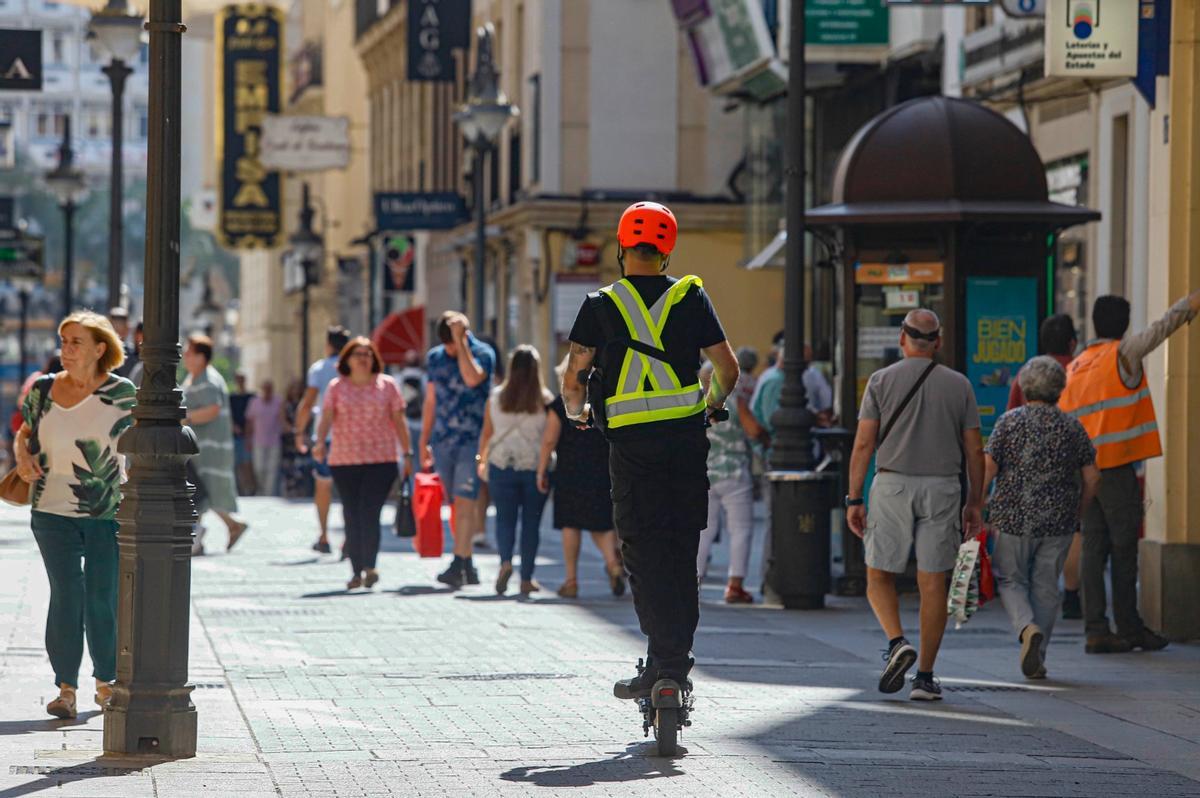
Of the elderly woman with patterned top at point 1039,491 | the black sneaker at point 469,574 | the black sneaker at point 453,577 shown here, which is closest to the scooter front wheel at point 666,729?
the elderly woman with patterned top at point 1039,491

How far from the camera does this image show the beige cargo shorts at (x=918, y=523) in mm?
11305

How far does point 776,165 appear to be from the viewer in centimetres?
3538

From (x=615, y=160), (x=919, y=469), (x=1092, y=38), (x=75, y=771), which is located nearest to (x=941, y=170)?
(x=1092, y=38)

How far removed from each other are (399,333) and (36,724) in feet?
117

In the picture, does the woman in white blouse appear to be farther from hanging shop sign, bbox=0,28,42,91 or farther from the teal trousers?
the teal trousers

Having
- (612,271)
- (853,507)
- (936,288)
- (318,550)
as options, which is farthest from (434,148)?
(853,507)

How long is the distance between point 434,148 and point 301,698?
137 feet

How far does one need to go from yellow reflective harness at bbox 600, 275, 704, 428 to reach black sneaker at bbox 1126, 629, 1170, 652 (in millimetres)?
4897

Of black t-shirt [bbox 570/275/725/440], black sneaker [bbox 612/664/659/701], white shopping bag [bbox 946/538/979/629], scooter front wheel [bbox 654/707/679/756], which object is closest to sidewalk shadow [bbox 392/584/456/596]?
white shopping bag [bbox 946/538/979/629]

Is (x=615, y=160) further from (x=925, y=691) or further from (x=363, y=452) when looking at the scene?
(x=925, y=691)

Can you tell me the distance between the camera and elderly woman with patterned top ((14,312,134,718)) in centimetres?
1016

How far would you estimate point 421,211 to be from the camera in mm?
35594

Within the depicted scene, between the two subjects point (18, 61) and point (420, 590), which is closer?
point (18, 61)

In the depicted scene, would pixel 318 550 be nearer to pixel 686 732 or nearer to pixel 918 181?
pixel 918 181
